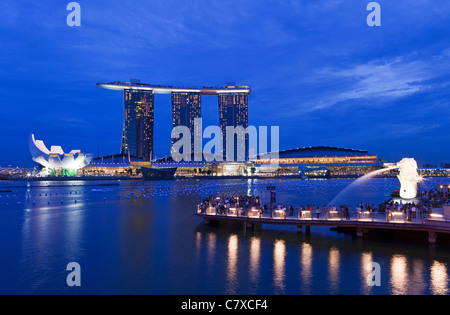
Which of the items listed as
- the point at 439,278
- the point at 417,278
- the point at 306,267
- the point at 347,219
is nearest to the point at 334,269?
the point at 306,267

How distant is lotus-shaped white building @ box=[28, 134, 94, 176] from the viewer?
13675cm

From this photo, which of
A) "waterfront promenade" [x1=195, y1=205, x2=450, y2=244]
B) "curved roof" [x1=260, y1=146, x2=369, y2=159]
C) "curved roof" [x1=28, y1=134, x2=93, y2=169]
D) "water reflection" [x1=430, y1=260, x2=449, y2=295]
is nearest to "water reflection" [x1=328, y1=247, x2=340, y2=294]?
"waterfront promenade" [x1=195, y1=205, x2=450, y2=244]

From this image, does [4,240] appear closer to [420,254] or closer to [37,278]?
[37,278]

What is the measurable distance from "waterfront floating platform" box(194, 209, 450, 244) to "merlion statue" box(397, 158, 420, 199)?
13.2 m

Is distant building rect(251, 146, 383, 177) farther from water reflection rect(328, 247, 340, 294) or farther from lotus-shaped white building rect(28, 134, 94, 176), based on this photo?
water reflection rect(328, 247, 340, 294)

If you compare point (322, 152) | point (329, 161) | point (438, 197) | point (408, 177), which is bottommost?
point (438, 197)

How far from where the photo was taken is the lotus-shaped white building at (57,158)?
136750mm

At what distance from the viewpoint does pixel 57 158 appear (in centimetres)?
13800

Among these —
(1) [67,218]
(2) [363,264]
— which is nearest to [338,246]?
(2) [363,264]

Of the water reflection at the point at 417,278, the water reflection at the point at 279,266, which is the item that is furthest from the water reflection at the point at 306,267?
the water reflection at the point at 417,278

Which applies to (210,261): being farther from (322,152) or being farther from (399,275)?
(322,152)

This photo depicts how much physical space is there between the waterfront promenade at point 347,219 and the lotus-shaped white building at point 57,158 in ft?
410

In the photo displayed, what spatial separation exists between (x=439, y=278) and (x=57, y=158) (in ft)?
463

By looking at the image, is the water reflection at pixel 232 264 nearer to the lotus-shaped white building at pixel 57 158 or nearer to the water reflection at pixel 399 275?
the water reflection at pixel 399 275
